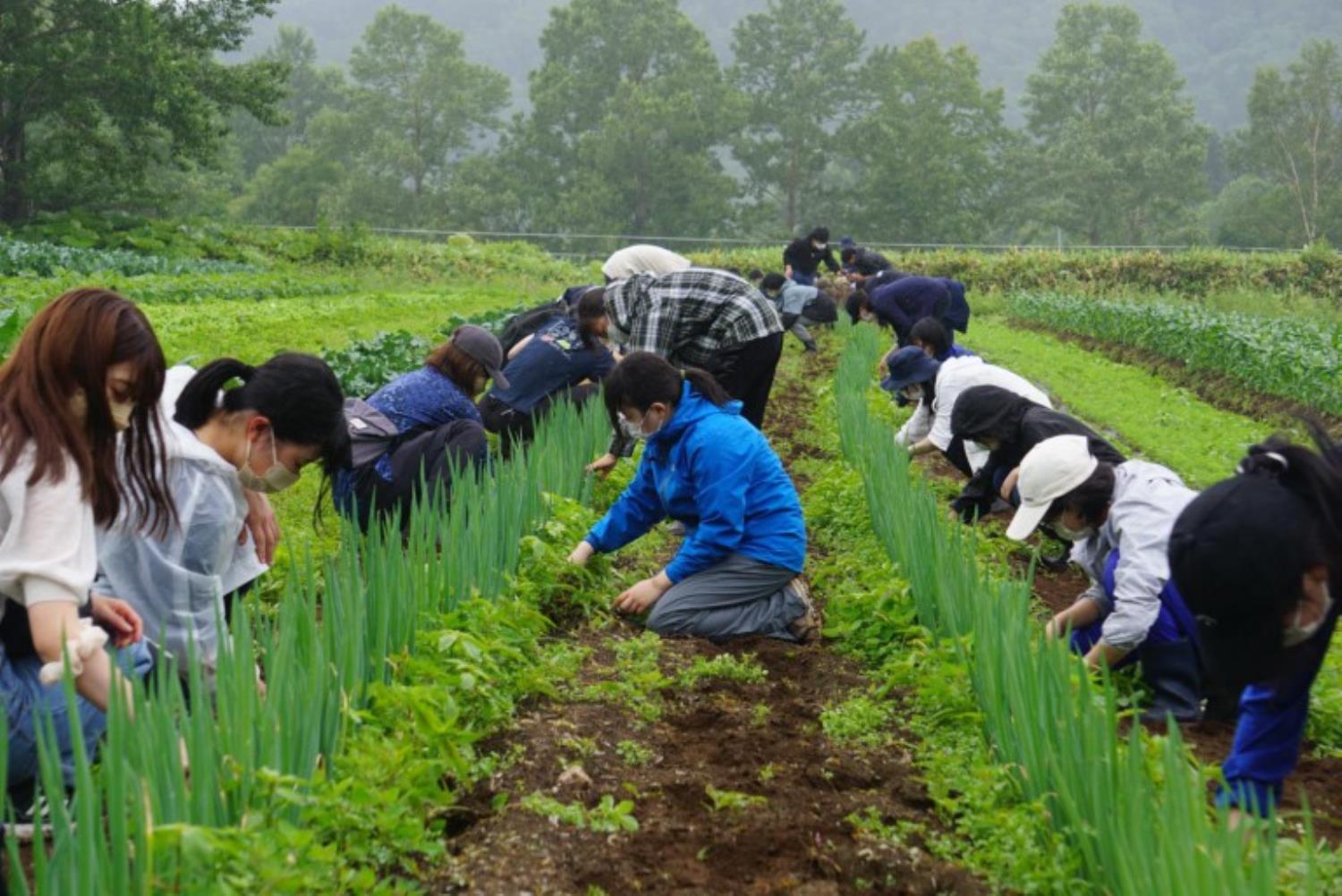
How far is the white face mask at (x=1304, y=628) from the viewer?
2314mm

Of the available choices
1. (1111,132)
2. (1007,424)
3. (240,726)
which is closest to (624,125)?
(1111,132)

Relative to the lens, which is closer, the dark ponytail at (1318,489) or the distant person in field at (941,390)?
the dark ponytail at (1318,489)

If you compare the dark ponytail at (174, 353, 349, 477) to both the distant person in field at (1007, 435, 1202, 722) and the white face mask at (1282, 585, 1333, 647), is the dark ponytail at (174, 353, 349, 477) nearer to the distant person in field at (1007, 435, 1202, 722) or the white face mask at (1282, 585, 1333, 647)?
the distant person in field at (1007, 435, 1202, 722)

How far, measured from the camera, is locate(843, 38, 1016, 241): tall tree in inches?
2007

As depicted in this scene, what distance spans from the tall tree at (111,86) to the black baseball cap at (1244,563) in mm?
26300

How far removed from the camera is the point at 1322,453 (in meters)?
2.42

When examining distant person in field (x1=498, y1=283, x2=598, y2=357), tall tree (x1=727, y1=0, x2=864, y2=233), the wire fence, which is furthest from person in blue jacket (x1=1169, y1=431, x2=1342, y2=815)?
tall tree (x1=727, y1=0, x2=864, y2=233)

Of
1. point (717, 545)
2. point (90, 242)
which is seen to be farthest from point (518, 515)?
point (90, 242)

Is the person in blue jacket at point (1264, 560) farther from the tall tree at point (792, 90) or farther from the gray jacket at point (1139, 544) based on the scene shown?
the tall tree at point (792, 90)

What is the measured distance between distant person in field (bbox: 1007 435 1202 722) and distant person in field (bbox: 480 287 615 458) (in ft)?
10.8

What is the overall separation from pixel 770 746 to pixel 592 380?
4361 mm

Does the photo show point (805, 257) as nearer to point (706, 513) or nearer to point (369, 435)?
point (369, 435)

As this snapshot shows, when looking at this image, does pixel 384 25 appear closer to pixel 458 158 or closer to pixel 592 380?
pixel 458 158

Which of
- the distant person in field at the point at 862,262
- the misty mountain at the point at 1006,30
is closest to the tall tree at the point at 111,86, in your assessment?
the distant person in field at the point at 862,262
